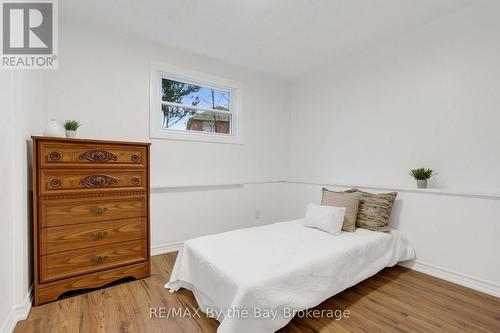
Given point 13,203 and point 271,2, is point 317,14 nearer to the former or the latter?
point 271,2

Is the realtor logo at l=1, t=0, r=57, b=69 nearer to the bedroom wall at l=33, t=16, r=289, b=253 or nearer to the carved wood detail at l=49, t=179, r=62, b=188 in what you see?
the bedroom wall at l=33, t=16, r=289, b=253

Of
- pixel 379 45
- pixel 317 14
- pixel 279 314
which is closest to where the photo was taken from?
pixel 279 314

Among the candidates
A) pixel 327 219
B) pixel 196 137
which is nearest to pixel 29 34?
pixel 196 137

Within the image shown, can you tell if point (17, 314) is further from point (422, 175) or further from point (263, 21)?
point (422, 175)

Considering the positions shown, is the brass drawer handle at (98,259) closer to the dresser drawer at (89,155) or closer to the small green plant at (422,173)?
the dresser drawer at (89,155)

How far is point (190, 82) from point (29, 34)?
1588mm

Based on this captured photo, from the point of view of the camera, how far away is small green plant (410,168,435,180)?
2.37m

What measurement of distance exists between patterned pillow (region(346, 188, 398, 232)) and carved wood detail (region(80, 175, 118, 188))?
2495 mm

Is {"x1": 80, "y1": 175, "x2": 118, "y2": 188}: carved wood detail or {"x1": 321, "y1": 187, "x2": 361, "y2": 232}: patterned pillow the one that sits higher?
{"x1": 80, "y1": 175, "x2": 118, "y2": 188}: carved wood detail

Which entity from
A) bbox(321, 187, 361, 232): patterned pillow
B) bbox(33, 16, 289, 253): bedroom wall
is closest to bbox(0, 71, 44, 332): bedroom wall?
bbox(33, 16, 289, 253): bedroom wall

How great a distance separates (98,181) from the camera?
1985 mm

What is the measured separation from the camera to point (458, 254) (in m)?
2.13

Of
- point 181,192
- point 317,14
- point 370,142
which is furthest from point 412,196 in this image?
point 181,192

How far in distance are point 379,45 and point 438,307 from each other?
2821mm
